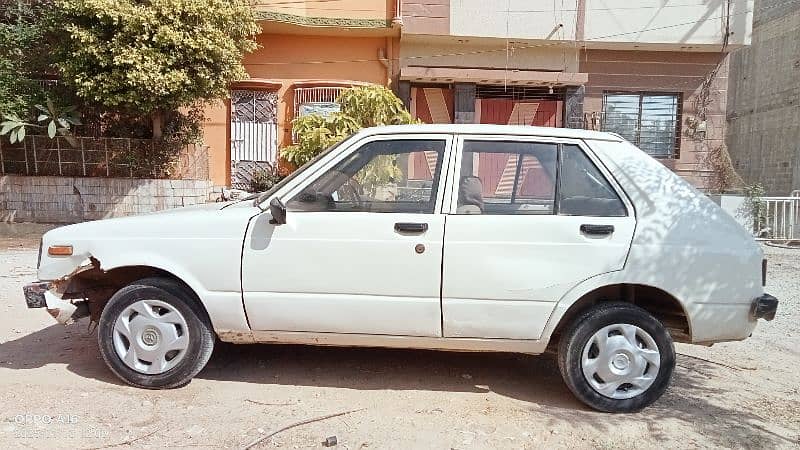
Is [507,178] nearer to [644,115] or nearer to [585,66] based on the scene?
[585,66]

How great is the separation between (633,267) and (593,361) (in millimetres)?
613

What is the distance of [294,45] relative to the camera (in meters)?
12.1

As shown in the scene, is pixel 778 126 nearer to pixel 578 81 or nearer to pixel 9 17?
pixel 578 81

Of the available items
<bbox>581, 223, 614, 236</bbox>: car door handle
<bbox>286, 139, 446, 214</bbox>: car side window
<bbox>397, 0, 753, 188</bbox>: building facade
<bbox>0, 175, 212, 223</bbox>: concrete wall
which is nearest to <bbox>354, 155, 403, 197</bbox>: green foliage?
<bbox>286, 139, 446, 214</bbox>: car side window

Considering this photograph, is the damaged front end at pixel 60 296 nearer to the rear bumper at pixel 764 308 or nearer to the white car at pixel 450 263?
the white car at pixel 450 263

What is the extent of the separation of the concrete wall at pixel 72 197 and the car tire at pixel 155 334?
7.87 m

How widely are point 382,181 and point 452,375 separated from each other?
1464 millimetres

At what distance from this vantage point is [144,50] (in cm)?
913

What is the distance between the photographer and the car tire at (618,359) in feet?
11.0

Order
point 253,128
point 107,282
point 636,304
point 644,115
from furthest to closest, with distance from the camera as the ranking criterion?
point 644,115
point 253,128
point 107,282
point 636,304

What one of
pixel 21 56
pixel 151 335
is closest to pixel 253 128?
pixel 21 56

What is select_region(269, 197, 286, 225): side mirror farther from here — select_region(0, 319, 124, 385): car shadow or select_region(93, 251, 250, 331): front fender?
select_region(0, 319, 124, 385): car shadow

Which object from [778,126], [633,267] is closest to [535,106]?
[778,126]

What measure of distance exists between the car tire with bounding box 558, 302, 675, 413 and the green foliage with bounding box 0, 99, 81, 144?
32.2ft
